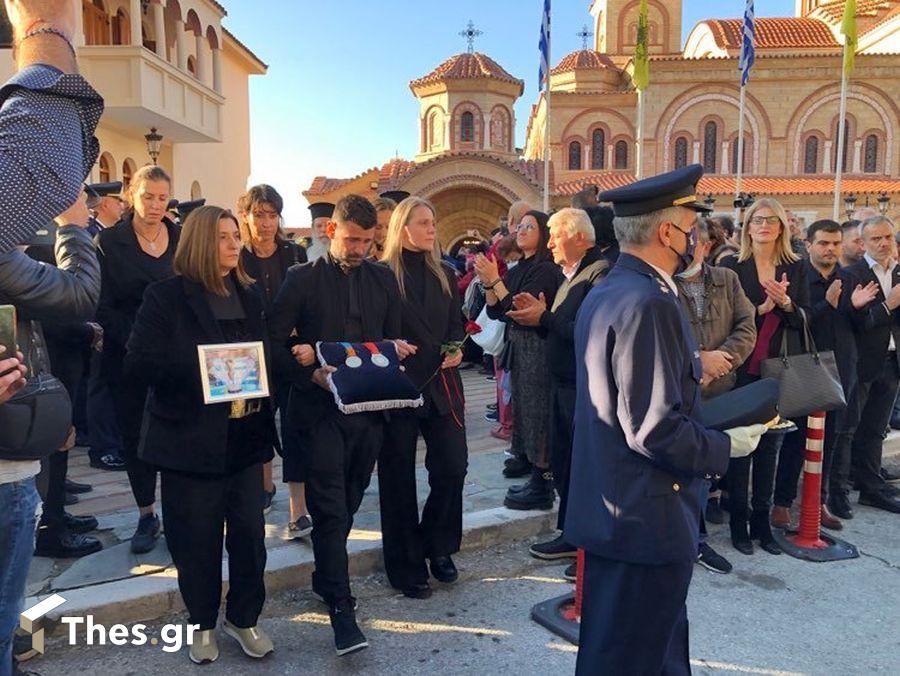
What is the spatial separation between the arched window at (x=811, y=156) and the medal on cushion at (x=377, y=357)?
38.3 meters

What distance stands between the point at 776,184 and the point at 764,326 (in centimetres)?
3195

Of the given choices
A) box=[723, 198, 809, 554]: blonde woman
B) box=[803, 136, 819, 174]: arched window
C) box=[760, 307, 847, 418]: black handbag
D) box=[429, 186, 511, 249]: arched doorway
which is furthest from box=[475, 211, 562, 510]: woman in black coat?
box=[803, 136, 819, 174]: arched window

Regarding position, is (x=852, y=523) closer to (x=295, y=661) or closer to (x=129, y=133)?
(x=295, y=661)

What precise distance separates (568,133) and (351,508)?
123ft

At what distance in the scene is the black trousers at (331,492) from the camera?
3.51 meters

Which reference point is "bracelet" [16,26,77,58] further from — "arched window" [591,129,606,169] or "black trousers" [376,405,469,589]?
"arched window" [591,129,606,169]

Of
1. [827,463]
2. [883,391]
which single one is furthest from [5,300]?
[883,391]

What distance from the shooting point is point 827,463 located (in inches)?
208

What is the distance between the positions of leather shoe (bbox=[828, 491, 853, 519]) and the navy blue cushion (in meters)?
3.87

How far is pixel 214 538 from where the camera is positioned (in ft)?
10.9

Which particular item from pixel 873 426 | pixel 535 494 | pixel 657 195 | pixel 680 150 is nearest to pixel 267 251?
pixel 535 494

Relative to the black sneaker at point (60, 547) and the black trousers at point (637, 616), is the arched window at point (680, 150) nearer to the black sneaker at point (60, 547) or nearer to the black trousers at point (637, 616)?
the black sneaker at point (60, 547)

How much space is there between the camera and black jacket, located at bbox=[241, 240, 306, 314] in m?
4.94

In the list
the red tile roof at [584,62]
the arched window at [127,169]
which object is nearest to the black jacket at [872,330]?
the arched window at [127,169]
